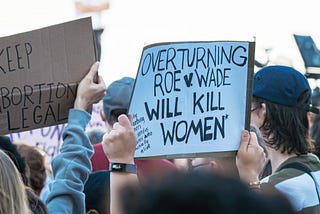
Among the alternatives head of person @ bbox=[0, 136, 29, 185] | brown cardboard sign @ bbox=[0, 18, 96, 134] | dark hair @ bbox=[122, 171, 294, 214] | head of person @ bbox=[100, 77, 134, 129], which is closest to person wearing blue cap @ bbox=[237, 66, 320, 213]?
brown cardboard sign @ bbox=[0, 18, 96, 134]

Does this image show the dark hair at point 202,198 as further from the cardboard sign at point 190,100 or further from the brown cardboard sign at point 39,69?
the brown cardboard sign at point 39,69

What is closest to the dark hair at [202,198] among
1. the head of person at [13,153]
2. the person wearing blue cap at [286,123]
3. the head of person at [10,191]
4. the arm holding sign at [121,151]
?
the head of person at [10,191]

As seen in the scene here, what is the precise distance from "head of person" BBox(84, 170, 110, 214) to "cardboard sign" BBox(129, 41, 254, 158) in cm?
34

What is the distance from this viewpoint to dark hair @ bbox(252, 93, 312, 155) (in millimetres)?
3512

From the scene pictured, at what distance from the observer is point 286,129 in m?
3.51

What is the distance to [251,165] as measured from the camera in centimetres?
316

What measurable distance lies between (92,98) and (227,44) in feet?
1.99

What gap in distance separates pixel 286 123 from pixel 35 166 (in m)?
2.00

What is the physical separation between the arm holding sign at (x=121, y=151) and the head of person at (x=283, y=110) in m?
0.82

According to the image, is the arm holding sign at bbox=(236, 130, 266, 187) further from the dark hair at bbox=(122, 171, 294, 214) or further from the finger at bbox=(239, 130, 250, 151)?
the dark hair at bbox=(122, 171, 294, 214)

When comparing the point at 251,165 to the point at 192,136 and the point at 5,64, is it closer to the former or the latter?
the point at 192,136

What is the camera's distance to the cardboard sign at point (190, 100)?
3230mm

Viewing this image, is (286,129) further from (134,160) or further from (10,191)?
(10,191)

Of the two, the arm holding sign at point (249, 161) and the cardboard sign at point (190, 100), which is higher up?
the cardboard sign at point (190, 100)
